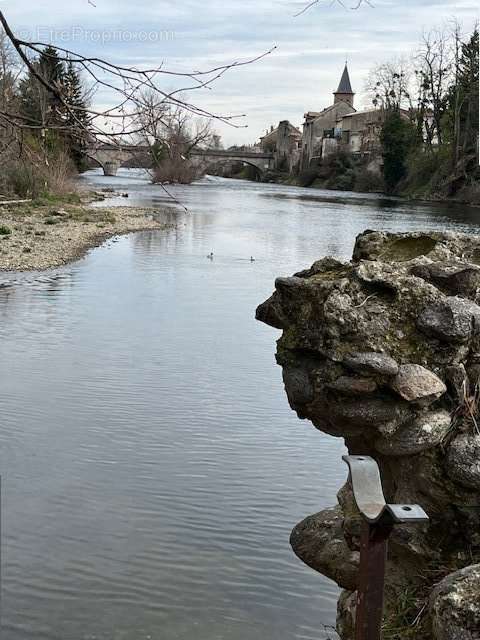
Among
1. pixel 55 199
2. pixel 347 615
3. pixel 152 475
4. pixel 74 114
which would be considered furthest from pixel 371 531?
pixel 55 199

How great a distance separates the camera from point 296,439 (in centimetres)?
757

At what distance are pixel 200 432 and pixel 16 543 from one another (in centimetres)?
266

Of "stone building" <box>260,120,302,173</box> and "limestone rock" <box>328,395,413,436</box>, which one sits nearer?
"limestone rock" <box>328,395,413,436</box>

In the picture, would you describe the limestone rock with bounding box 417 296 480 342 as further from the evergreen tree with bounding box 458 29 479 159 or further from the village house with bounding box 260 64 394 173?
the village house with bounding box 260 64 394 173

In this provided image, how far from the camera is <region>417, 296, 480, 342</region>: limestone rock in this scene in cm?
378

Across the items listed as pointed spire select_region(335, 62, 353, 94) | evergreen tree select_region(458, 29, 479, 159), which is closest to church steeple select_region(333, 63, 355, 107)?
pointed spire select_region(335, 62, 353, 94)

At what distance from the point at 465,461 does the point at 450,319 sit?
61cm

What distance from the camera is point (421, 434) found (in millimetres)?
3734

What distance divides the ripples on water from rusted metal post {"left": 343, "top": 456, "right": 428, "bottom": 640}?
208 centimetres

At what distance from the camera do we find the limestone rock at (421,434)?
373 cm

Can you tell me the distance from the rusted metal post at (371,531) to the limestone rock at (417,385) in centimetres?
129

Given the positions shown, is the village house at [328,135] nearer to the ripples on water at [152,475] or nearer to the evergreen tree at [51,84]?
the ripples on water at [152,475]

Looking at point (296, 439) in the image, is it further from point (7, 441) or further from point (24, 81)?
point (24, 81)

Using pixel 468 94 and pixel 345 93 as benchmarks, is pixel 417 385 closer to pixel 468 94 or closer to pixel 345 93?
pixel 468 94
